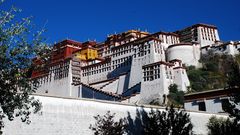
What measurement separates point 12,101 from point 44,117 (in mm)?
5663

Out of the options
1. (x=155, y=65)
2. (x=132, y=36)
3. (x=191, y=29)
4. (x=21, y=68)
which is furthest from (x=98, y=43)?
(x=21, y=68)

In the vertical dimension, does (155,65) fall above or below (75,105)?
above

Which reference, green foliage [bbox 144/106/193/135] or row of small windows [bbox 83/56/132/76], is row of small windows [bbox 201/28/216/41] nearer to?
row of small windows [bbox 83/56/132/76]

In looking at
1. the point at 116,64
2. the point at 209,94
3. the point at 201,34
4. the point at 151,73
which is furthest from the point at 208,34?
the point at 209,94

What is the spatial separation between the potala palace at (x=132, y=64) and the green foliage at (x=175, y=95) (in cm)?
93

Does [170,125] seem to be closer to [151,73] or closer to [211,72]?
[151,73]

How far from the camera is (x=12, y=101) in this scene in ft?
33.3

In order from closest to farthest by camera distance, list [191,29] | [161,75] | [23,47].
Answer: [23,47]
[161,75]
[191,29]

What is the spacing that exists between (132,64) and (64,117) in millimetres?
51104

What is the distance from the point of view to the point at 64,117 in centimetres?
1641

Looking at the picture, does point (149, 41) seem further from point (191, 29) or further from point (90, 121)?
point (90, 121)

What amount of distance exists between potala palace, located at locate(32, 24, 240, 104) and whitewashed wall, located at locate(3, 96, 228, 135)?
34.3 m

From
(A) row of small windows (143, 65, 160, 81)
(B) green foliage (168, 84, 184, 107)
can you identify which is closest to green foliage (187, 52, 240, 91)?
(B) green foliage (168, 84, 184, 107)

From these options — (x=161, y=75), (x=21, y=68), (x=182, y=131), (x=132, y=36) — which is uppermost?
(x=132, y=36)
